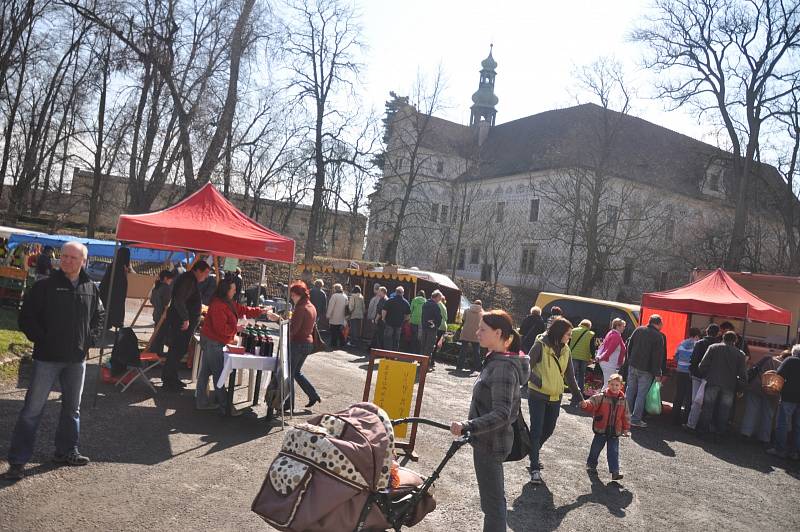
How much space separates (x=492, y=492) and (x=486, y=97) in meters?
63.2

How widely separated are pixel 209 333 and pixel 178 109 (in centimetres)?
1381

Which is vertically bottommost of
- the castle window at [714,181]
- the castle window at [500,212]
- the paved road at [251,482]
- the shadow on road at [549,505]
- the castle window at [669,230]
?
the paved road at [251,482]

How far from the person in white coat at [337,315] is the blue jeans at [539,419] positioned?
11.4 meters

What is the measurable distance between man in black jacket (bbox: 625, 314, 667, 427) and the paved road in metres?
0.97

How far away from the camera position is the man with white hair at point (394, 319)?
1647 centimetres

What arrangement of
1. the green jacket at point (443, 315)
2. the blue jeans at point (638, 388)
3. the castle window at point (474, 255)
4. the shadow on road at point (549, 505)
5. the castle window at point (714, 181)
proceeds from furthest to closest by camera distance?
the castle window at point (474, 255), the castle window at point (714, 181), the green jacket at point (443, 315), the blue jeans at point (638, 388), the shadow on road at point (549, 505)

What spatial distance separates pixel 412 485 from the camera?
439 centimetres

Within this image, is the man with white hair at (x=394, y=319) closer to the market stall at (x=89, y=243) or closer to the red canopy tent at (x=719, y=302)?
the market stall at (x=89, y=243)

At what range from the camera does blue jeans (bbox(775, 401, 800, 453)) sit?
34.2 ft

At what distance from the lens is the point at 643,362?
11.2 m

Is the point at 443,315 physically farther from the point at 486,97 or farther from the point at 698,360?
the point at 486,97

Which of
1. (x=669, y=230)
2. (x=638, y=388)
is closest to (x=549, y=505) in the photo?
(x=638, y=388)

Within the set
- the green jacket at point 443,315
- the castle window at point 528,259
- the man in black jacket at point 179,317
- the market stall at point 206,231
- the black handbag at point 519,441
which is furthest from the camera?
the castle window at point 528,259

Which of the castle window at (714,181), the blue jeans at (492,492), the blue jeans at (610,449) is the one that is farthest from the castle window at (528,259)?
the blue jeans at (492,492)
